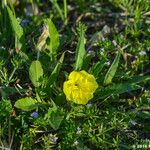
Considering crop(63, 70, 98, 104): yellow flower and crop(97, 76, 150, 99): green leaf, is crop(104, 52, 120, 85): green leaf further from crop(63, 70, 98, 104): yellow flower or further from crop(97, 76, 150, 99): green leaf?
crop(63, 70, 98, 104): yellow flower

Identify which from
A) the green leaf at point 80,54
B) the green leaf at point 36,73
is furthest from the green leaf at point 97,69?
the green leaf at point 36,73

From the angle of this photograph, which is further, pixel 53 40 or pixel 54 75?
pixel 53 40

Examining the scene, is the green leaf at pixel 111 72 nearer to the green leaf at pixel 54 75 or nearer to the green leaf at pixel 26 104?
the green leaf at pixel 54 75

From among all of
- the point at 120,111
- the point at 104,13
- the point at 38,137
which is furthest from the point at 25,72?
the point at 104,13

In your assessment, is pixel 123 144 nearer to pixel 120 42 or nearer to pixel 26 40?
pixel 120 42

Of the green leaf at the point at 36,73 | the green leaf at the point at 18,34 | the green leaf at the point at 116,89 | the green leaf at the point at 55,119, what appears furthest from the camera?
the green leaf at the point at 18,34

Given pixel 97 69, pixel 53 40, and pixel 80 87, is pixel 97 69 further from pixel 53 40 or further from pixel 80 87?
pixel 53 40

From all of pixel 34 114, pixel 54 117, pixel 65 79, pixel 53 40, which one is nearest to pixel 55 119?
pixel 54 117

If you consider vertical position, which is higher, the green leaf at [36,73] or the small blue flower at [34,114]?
the green leaf at [36,73]
